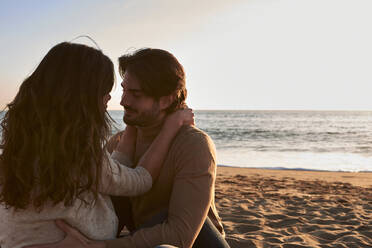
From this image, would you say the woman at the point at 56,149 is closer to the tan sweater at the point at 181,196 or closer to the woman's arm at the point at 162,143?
the tan sweater at the point at 181,196

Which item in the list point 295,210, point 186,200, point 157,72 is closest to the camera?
point 186,200

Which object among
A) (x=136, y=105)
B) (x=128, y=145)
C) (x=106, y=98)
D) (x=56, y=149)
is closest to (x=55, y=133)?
(x=56, y=149)

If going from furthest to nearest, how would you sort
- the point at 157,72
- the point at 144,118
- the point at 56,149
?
the point at 144,118
the point at 157,72
the point at 56,149

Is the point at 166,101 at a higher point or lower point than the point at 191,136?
higher

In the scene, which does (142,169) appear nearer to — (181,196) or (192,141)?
(181,196)

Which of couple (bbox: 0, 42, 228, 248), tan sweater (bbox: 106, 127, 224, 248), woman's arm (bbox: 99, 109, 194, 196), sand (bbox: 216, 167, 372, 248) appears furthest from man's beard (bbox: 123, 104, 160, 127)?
sand (bbox: 216, 167, 372, 248)

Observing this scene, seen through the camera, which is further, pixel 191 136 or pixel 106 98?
pixel 191 136

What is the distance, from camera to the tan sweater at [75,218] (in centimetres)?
185

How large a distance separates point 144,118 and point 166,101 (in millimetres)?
236

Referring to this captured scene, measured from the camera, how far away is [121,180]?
206cm

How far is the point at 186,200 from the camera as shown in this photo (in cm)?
234

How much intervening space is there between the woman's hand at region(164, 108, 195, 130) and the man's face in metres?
0.34

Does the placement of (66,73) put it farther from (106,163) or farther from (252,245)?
(252,245)

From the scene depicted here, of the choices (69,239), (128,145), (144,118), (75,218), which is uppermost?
(144,118)
